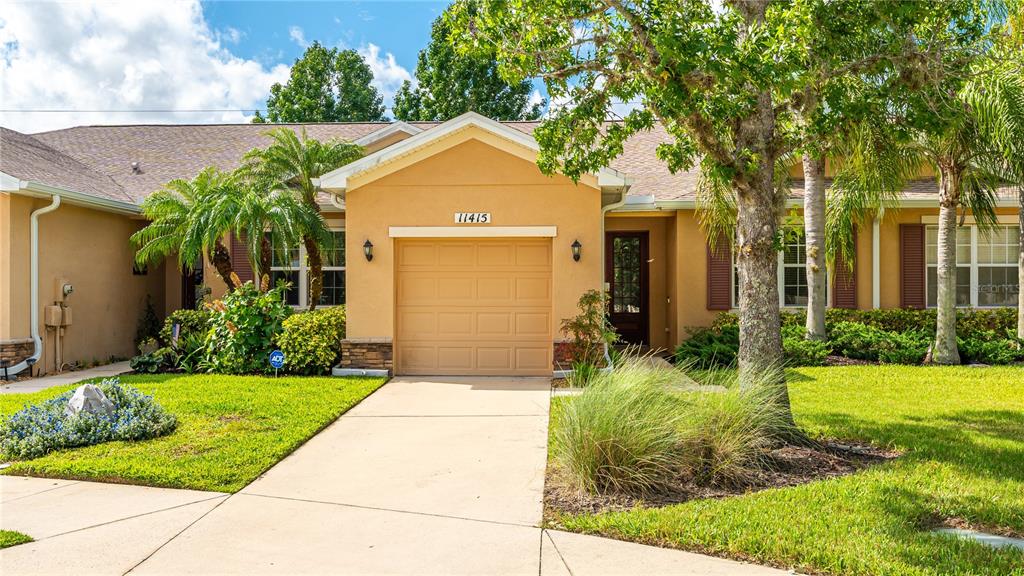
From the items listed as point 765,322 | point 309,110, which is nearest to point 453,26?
point 765,322

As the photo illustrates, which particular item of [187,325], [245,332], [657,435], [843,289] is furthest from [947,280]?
[187,325]

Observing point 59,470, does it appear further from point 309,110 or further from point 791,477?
point 309,110

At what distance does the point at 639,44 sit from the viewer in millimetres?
A: 6414

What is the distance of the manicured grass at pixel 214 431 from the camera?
18.8 ft

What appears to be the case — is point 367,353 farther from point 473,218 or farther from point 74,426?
point 74,426

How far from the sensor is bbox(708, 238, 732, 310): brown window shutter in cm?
1354

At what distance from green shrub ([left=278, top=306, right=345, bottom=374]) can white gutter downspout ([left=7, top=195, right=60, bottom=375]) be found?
4.13 metres

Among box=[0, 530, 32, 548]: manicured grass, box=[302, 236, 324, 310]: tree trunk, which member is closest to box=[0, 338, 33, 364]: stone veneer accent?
box=[302, 236, 324, 310]: tree trunk

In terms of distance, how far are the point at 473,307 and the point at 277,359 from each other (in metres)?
3.24

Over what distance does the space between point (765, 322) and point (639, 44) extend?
2960mm

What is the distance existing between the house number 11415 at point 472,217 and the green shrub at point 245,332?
3471 mm

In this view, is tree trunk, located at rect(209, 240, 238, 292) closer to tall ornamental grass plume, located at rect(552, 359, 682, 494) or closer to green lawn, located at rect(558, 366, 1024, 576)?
tall ornamental grass plume, located at rect(552, 359, 682, 494)

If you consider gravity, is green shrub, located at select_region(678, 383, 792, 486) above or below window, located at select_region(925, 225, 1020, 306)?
below

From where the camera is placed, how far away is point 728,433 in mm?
5664
